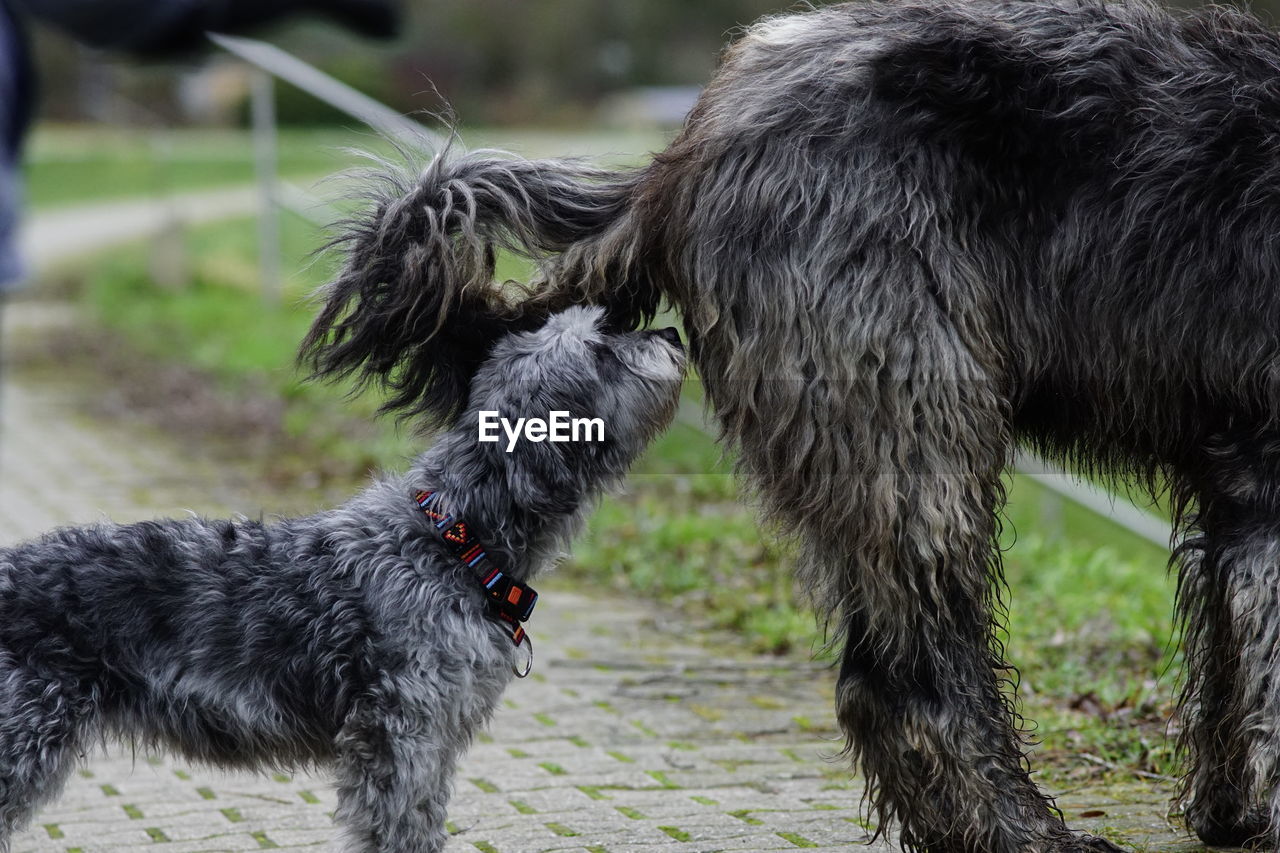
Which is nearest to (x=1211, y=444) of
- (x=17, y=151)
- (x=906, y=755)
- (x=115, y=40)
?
(x=906, y=755)

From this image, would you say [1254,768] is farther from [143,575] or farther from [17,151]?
[17,151]

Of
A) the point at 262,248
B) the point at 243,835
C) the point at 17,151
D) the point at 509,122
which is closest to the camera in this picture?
the point at 243,835

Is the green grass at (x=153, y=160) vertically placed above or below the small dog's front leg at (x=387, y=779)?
below

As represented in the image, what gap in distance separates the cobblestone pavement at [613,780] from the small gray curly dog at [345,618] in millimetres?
684

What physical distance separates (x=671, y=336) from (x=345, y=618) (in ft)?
3.70

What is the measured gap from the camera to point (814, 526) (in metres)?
3.83

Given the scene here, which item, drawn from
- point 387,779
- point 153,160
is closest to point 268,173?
point 153,160

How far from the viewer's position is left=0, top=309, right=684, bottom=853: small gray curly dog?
374cm

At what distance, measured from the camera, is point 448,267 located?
407 centimetres

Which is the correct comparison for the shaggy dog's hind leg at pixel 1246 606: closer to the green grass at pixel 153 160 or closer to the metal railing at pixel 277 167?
the green grass at pixel 153 160

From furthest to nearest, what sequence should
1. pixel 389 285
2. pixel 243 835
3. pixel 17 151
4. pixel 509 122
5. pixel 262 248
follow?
1. pixel 509 122
2. pixel 262 248
3. pixel 17 151
4. pixel 243 835
5. pixel 389 285

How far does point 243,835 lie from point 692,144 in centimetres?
251

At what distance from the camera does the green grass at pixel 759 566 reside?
5734mm
